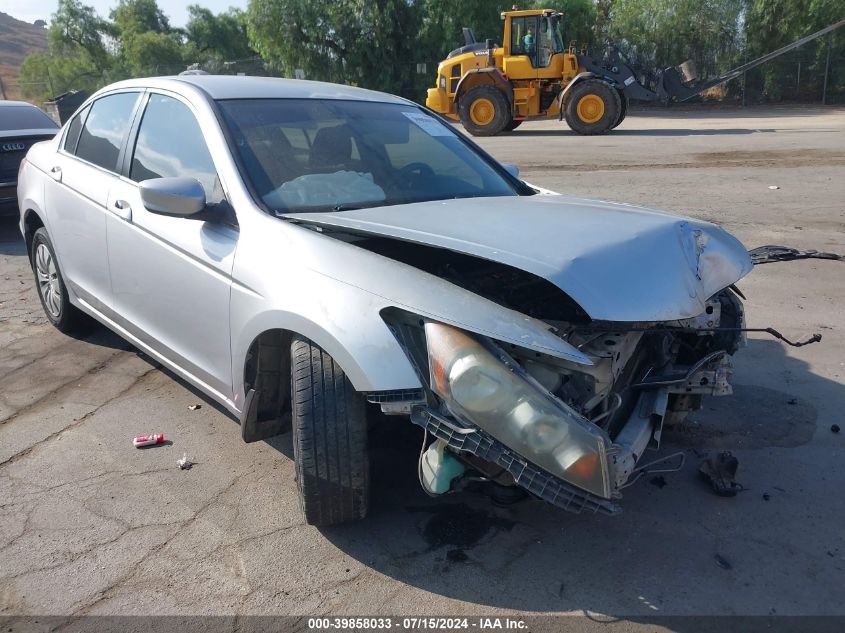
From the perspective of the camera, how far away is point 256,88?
153 inches

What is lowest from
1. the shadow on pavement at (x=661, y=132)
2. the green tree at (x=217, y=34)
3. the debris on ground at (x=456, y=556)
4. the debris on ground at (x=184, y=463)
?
the debris on ground at (x=456, y=556)

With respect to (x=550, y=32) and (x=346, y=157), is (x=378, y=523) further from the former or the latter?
(x=550, y=32)

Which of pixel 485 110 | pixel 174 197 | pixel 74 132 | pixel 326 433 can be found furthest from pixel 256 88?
pixel 485 110

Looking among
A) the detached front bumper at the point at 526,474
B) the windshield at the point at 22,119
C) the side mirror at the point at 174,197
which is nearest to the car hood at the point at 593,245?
the side mirror at the point at 174,197

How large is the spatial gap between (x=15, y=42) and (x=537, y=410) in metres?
124

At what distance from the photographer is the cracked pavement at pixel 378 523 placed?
2.64 m

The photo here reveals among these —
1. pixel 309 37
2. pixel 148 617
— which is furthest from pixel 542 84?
pixel 148 617

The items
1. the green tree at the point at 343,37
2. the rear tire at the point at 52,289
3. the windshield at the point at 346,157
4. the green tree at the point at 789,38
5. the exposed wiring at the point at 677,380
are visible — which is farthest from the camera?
the green tree at the point at 343,37

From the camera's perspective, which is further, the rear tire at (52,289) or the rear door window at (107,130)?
the rear tire at (52,289)

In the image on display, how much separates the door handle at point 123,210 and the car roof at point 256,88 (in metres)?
0.67

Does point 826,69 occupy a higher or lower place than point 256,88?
higher

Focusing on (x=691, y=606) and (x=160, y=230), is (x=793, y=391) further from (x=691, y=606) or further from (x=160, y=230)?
(x=160, y=230)

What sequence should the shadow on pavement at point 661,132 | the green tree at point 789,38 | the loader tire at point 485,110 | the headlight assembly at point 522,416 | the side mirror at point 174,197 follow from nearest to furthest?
the headlight assembly at point 522,416, the side mirror at point 174,197, the shadow on pavement at point 661,132, the loader tire at point 485,110, the green tree at point 789,38

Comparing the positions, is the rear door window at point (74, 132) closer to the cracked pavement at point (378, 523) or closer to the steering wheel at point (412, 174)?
the cracked pavement at point (378, 523)
